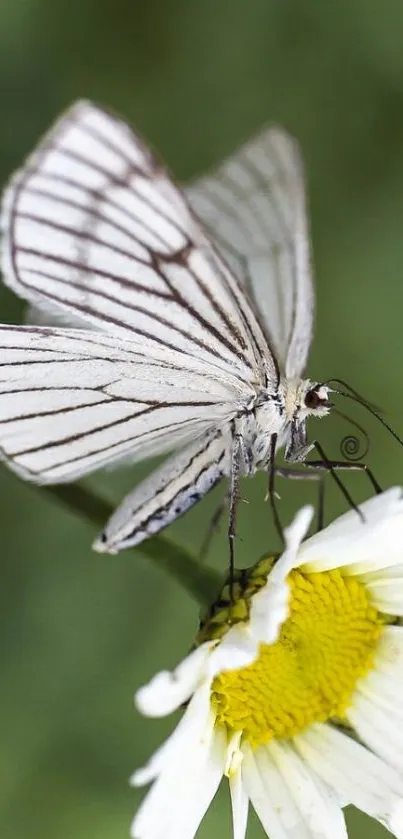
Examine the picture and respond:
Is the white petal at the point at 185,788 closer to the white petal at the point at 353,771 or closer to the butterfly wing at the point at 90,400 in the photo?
the white petal at the point at 353,771

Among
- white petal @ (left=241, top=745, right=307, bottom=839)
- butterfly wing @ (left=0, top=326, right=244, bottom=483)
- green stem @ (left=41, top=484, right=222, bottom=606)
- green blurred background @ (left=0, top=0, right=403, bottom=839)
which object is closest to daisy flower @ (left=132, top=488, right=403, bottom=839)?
white petal @ (left=241, top=745, right=307, bottom=839)

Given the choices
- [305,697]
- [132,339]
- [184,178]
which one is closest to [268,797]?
[305,697]

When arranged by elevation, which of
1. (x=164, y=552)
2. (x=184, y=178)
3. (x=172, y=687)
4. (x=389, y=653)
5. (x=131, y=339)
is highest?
(x=184, y=178)

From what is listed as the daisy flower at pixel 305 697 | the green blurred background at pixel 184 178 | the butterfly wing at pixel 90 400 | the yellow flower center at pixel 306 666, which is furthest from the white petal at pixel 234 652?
the green blurred background at pixel 184 178

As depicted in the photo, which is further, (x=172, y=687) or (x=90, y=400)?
(x=90, y=400)

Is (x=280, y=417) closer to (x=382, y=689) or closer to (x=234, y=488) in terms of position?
(x=234, y=488)

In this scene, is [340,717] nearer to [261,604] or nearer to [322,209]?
[261,604]

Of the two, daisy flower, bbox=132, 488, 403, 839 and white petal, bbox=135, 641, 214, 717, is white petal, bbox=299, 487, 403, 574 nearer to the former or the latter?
daisy flower, bbox=132, 488, 403, 839
